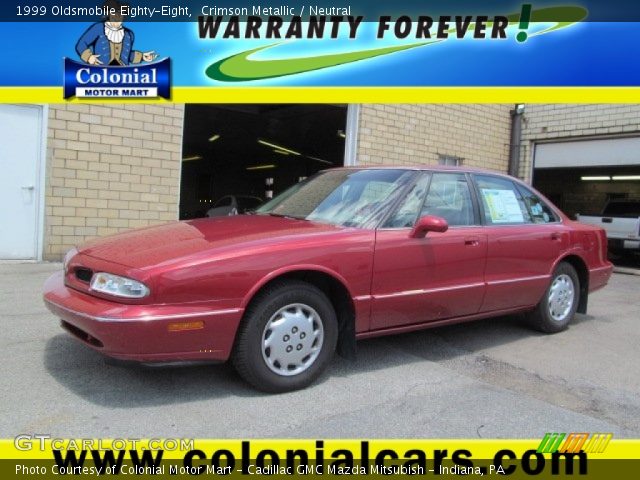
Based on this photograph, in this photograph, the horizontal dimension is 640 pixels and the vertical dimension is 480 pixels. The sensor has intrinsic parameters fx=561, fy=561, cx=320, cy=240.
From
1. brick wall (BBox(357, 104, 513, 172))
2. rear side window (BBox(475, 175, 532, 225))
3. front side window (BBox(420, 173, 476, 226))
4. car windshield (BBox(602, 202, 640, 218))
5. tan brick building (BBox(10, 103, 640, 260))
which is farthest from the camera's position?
car windshield (BBox(602, 202, 640, 218))

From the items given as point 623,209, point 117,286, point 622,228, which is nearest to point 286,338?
point 117,286

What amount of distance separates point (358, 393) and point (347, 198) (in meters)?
1.48

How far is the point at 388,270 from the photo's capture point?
392 centimetres

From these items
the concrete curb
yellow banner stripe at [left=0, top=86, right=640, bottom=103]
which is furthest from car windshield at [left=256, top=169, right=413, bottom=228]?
the concrete curb

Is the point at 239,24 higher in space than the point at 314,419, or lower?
higher

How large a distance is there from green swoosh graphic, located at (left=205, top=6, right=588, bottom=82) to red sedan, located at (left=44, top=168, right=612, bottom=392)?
8.30ft

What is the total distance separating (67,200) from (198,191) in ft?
72.2

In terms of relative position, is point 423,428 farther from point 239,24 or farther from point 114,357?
point 239,24

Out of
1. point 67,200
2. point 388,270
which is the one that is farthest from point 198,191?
point 388,270

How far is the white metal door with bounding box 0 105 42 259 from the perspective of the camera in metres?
7.62

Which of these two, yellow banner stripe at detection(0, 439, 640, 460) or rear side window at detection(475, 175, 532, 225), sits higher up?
rear side window at detection(475, 175, 532, 225)

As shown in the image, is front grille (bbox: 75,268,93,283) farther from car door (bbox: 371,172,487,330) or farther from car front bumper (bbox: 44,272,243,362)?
car door (bbox: 371,172,487,330)

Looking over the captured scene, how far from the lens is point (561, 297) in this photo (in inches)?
215

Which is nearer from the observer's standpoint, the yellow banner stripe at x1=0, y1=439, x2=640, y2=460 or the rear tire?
the yellow banner stripe at x1=0, y1=439, x2=640, y2=460
